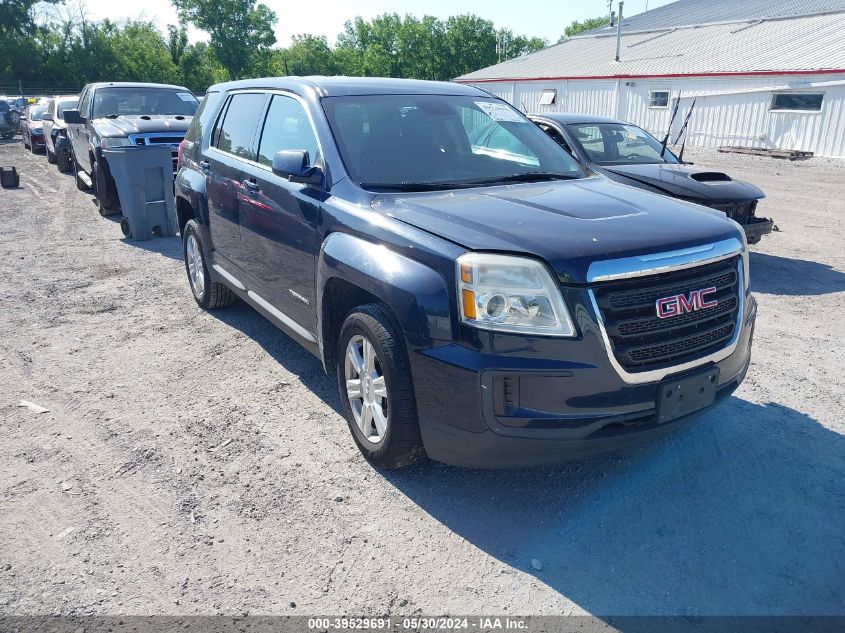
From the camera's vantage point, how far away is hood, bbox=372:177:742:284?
2.87 meters

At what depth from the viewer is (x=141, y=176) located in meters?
9.16

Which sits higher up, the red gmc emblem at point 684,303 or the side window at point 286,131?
the side window at point 286,131

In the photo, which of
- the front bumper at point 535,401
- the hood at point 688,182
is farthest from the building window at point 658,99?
the front bumper at point 535,401

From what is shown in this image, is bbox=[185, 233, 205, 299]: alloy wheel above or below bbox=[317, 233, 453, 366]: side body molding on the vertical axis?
below

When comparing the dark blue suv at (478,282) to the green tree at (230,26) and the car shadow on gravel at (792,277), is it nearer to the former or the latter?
the car shadow on gravel at (792,277)

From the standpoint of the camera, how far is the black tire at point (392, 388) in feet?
10.3

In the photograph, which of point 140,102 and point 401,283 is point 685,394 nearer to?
point 401,283

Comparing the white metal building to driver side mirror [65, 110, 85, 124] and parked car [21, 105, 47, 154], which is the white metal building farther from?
parked car [21, 105, 47, 154]

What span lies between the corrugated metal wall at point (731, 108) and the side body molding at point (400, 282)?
70.8 feet

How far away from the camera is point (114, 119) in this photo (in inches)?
414

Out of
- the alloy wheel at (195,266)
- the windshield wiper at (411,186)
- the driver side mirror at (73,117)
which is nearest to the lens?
the windshield wiper at (411,186)

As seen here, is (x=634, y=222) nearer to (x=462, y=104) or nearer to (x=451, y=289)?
(x=451, y=289)

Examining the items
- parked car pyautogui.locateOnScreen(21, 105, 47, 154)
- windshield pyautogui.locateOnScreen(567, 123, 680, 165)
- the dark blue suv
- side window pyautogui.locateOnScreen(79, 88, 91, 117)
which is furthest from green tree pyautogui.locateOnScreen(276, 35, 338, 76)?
the dark blue suv

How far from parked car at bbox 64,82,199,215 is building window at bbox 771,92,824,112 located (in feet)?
62.0
